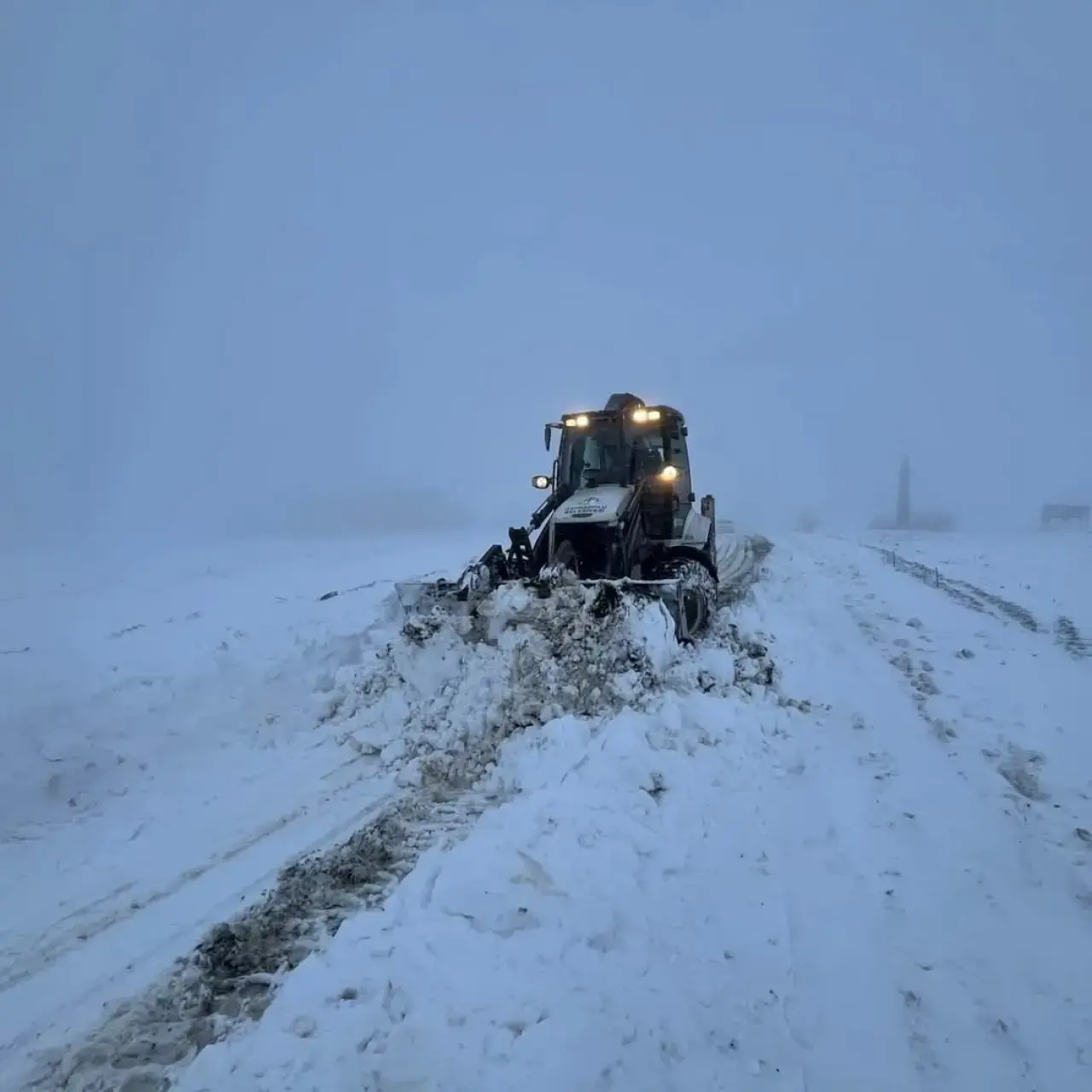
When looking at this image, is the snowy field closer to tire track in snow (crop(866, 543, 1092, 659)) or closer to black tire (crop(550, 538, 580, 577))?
tire track in snow (crop(866, 543, 1092, 659))

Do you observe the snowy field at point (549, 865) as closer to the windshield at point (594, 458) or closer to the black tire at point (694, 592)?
the black tire at point (694, 592)

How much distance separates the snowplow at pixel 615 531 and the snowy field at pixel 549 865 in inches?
22.4

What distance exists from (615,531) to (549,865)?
17.4 ft

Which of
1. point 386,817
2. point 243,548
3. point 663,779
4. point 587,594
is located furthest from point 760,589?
point 243,548

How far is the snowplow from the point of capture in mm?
7590

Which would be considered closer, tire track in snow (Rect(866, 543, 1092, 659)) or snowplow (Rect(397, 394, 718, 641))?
snowplow (Rect(397, 394, 718, 641))

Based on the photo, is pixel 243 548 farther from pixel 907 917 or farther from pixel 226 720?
pixel 907 917

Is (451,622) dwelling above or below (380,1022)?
above

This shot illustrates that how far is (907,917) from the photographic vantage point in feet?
11.1

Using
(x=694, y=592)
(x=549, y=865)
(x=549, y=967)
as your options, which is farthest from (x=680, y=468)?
(x=549, y=967)

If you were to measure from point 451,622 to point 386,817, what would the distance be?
2613mm

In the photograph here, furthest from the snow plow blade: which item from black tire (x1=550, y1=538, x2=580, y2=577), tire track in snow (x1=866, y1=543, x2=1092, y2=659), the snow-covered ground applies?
the snow-covered ground

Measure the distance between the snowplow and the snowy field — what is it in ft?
1.86

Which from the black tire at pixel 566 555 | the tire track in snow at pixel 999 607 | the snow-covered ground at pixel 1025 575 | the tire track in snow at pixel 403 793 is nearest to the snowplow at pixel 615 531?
the black tire at pixel 566 555
